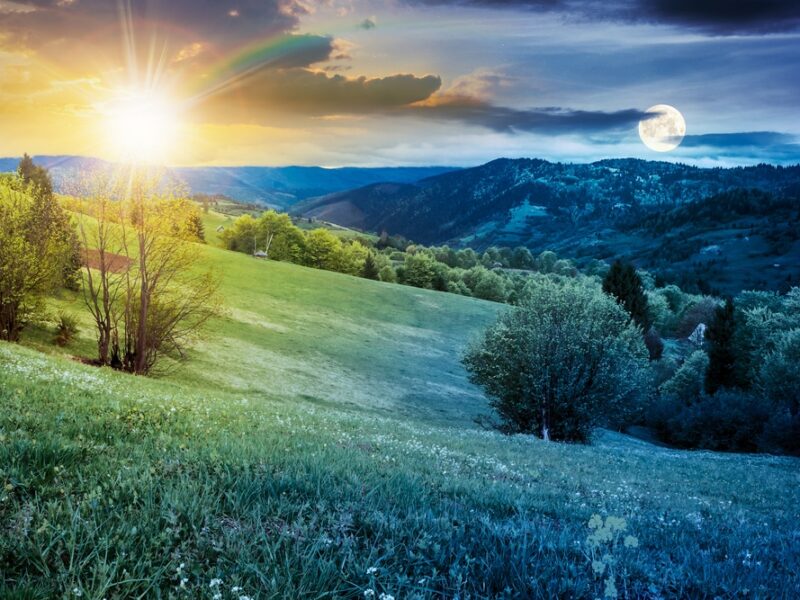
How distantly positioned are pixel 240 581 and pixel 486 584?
1.66 m

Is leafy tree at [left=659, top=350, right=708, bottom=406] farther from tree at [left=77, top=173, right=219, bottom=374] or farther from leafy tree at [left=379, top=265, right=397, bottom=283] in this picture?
tree at [left=77, top=173, right=219, bottom=374]

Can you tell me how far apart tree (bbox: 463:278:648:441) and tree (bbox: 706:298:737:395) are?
5345cm

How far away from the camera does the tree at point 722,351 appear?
3366 inches

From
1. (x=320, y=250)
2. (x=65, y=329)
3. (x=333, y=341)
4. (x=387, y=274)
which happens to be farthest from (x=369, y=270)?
(x=65, y=329)

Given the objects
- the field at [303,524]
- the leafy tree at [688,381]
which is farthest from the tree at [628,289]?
the field at [303,524]

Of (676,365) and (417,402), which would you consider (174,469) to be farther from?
(676,365)

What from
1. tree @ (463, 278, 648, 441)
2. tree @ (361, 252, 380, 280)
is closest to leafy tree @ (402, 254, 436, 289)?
tree @ (361, 252, 380, 280)

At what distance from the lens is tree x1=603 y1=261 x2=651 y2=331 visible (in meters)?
102

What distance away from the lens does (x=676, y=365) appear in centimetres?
10081

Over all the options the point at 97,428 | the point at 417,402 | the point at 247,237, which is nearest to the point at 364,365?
the point at 417,402

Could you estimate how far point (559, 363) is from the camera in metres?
39.8

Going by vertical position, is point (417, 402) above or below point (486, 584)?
below

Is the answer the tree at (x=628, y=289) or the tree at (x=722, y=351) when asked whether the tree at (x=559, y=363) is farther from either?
the tree at (x=628, y=289)

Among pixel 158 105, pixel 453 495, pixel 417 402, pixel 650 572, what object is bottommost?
pixel 417 402
